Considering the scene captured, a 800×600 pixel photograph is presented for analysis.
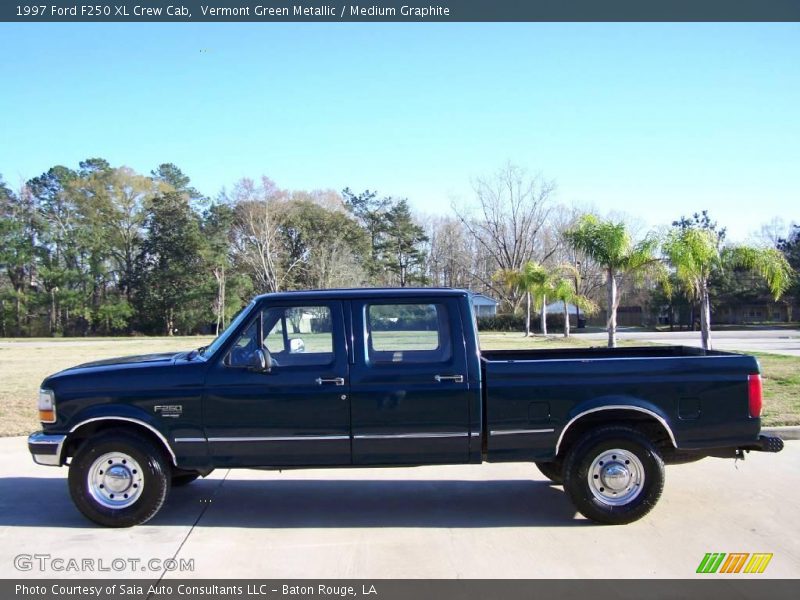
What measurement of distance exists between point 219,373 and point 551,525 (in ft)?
10.1

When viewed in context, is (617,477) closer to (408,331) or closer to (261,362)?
(408,331)

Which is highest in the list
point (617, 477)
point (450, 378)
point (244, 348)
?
point (244, 348)

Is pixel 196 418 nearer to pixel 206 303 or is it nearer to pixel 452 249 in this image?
pixel 206 303

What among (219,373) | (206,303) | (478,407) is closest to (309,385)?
(219,373)

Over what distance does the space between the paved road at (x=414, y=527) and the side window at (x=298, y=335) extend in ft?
4.72

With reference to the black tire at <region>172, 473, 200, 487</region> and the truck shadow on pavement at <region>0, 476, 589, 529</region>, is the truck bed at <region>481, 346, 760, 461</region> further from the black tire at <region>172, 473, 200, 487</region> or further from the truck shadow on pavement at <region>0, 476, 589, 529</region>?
the black tire at <region>172, 473, 200, 487</region>

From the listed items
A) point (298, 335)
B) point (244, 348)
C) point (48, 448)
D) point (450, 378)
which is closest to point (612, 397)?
point (450, 378)

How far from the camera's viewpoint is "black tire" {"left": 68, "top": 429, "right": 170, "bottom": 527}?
5.61m

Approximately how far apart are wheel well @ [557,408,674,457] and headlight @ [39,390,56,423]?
428cm

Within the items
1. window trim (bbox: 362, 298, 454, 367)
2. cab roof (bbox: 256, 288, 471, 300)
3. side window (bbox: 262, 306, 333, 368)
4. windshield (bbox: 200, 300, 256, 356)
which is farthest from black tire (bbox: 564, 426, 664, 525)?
windshield (bbox: 200, 300, 256, 356)

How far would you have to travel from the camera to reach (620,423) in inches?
228

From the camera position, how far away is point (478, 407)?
18.4 feet

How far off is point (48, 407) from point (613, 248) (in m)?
16.6

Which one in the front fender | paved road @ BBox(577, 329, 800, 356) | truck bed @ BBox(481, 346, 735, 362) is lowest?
paved road @ BBox(577, 329, 800, 356)
